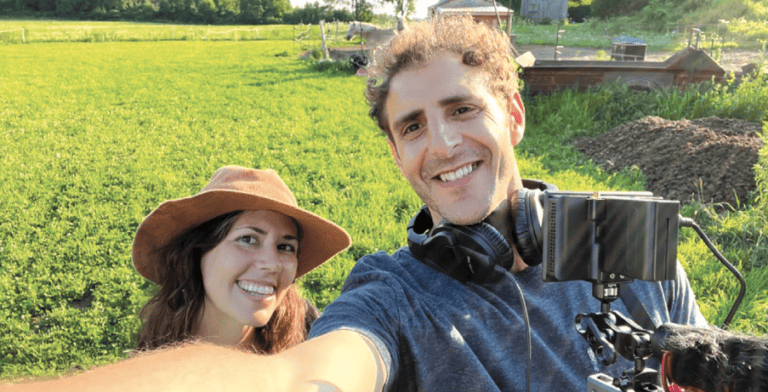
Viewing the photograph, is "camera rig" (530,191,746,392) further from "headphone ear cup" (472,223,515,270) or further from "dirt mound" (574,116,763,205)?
"dirt mound" (574,116,763,205)

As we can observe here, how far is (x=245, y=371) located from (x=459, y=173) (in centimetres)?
121

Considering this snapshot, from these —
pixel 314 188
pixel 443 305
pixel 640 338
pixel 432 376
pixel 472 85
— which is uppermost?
pixel 472 85

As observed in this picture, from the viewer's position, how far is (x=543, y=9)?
155 ft

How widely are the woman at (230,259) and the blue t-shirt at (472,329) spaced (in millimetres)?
1109

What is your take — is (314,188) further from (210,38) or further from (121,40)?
(210,38)

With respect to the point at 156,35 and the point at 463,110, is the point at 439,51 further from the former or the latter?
the point at 156,35

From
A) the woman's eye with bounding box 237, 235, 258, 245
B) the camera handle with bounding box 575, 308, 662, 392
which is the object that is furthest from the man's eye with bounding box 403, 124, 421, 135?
the woman's eye with bounding box 237, 235, 258, 245

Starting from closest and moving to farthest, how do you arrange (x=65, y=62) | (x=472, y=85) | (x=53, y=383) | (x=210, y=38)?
1. (x=53, y=383)
2. (x=472, y=85)
3. (x=65, y=62)
4. (x=210, y=38)

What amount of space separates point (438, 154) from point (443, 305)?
1.88 feet

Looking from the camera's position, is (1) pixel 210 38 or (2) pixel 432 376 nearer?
(2) pixel 432 376

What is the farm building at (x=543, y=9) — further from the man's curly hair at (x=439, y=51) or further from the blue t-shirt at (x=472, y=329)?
the blue t-shirt at (x=472, y=329)

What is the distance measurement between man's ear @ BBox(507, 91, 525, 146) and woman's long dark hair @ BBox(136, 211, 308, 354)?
1598 mm

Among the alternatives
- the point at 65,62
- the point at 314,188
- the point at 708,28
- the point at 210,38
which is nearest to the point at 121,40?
the point at 210,38

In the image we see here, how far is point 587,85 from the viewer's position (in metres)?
10.8
